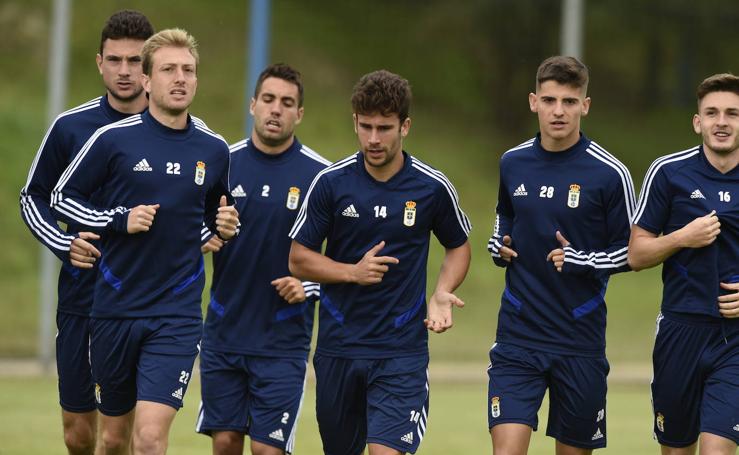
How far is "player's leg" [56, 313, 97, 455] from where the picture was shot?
27.8 ft

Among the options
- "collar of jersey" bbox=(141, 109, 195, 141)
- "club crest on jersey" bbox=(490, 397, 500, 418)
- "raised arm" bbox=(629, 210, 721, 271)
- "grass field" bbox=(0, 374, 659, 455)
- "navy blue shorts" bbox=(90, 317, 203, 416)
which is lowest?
"grass field" bbox=(0, 374, 659, 455)

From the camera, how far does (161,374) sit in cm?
739

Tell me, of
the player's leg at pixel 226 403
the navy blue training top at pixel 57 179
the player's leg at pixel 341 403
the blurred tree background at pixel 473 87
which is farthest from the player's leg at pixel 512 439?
the blurred tree background at pixel 473 87

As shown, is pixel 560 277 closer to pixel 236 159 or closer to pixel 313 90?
pixel 236 159

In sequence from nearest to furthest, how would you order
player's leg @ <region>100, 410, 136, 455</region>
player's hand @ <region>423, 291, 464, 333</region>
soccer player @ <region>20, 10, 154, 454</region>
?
1. player's hand @ <region>423, 291, 464, 333</region>
2. player's leg @ <region>100, 410, 136, 455</region>
3. soccer player @ <region>20, 10, 154, 454</region>

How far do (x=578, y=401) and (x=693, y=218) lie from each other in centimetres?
119

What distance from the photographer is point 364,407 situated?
299 inches

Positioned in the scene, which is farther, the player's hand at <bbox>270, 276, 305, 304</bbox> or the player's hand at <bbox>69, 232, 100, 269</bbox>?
the player's hand at <bbox>270, 276, 305, 304</bbox>

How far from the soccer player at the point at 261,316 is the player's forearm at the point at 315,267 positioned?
604mm

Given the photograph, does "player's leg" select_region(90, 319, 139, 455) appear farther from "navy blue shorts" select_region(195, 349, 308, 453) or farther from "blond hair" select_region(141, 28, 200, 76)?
"blond hair" select_region(141, 28, 200, 76)

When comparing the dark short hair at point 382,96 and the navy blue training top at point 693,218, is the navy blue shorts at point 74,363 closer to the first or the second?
the dark short hair at point 382,96

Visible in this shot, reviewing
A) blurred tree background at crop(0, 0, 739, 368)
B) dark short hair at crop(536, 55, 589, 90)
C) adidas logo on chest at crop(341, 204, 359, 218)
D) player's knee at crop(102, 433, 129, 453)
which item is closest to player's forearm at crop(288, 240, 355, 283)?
adidas logo on chest at crop(341, 204, 359, 218)

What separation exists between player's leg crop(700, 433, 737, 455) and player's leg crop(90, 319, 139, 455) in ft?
10.2

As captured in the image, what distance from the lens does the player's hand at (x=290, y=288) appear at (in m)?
8.08
